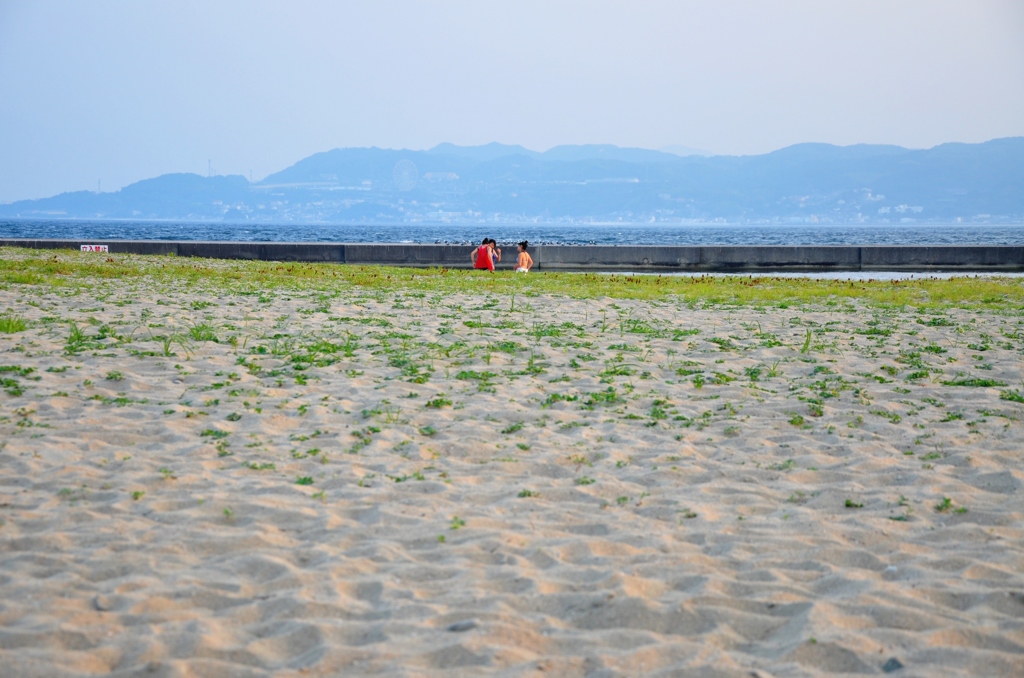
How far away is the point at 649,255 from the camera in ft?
94.8

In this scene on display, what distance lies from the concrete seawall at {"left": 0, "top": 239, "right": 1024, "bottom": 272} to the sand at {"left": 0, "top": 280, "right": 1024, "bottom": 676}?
59.2 feet

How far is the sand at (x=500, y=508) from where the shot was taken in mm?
3752

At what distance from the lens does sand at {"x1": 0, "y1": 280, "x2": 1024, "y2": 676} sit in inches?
148

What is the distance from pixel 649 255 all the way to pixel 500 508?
24.2 meters

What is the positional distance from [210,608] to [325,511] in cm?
128

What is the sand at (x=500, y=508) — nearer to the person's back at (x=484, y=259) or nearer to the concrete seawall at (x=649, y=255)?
the person's back at (x=484, y=259)

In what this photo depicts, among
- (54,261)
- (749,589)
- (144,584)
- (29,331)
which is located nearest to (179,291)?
(29,331)

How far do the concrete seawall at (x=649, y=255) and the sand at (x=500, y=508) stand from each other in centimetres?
1806

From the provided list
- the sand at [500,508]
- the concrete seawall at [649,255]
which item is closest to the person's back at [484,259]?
the concrete seawall at [649,255]

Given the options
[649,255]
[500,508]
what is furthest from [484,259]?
[500,508]

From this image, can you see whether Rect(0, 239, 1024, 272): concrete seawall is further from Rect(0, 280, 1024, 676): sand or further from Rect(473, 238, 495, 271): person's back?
Rect(0, 280, 1024, 676): sand

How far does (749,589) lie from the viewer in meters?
4.30

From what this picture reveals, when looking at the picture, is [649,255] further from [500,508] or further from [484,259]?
[500,508]

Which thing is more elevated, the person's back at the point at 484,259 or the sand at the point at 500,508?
the person's back at the point at 484,259
